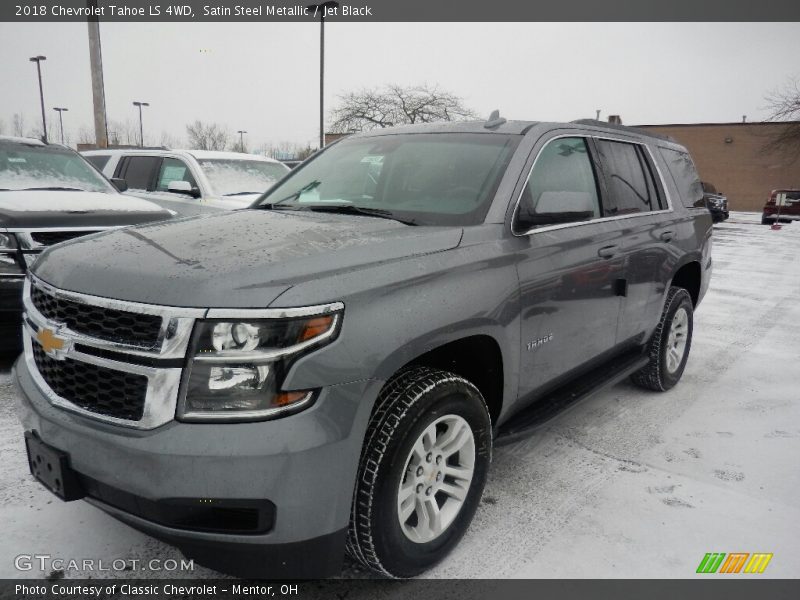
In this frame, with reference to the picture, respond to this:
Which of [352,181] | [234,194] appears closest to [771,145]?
[234,194]

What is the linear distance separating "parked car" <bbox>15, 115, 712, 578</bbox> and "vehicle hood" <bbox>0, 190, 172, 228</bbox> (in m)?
2.24

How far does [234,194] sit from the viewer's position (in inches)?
321

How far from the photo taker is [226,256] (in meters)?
2.14

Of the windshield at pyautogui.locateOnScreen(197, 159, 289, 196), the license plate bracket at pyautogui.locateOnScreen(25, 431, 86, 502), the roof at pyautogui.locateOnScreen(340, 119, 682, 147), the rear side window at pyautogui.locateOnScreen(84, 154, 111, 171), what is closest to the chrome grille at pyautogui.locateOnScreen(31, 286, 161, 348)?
the license plate bracket at pyautogui.locateOnScreen(25, 431, 86, 502)

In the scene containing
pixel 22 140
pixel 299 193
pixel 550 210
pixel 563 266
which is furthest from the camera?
pixel 22 140

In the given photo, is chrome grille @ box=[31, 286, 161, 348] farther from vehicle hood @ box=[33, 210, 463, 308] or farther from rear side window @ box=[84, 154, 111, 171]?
rear side window @ box=[84, 154, 111, 171]

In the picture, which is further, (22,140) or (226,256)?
(22,140)

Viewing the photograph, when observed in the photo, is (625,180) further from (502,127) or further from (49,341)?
(49,341)

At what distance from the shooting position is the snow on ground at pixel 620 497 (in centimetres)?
256

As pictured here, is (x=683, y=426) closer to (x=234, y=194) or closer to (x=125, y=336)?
(x=125, y=336)

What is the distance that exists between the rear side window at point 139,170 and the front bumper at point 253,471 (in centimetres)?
Answer: 761

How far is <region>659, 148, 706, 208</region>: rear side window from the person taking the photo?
470cm

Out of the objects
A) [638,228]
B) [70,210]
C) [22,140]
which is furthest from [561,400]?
[22,140]

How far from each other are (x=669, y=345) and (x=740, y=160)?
4090 centimetres
